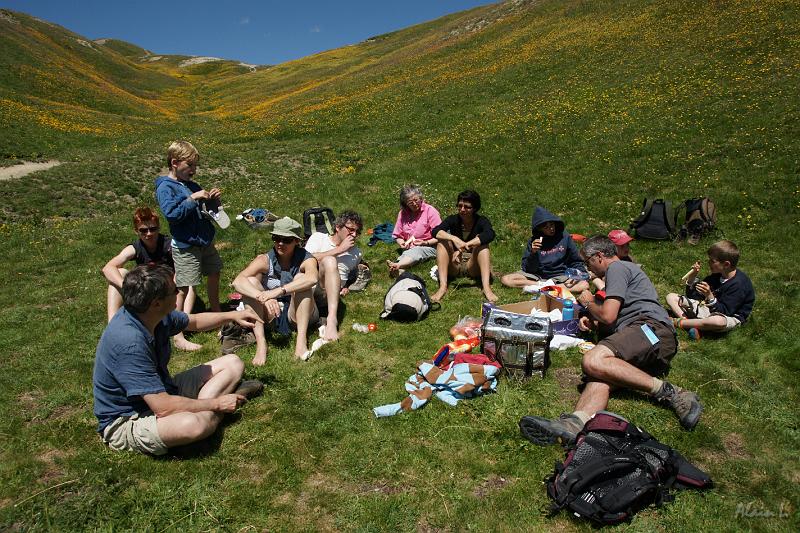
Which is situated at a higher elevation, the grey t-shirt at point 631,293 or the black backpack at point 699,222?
the grey t-shirt at point 631,293

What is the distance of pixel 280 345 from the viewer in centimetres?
676

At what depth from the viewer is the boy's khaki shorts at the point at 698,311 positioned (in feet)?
21.6

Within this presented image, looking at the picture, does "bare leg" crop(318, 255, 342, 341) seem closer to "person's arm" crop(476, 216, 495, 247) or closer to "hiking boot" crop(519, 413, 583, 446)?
"person's arm" crop(476, 216, 495, 247)

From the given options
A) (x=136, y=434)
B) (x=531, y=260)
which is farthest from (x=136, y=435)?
(x=531, y=260)

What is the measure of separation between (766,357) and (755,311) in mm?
1266

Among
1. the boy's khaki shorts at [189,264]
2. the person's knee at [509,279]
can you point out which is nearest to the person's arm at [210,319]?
the boy's khaki shorts at [189,264]

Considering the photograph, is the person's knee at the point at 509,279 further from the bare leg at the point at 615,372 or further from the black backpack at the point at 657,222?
the black backpack at the point at 657,222

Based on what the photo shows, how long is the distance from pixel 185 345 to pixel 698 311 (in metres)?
7.15

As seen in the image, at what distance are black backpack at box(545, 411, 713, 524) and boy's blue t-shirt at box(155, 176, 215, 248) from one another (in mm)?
5451

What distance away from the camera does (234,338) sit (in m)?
6.84

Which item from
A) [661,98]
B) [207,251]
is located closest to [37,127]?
[207,251]

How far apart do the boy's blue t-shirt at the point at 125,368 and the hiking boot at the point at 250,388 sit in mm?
1023

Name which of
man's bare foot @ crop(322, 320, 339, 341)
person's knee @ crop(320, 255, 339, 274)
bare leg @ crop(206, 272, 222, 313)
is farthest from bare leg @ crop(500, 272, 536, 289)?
bare leg @ crop(206, 272, 222, 313)

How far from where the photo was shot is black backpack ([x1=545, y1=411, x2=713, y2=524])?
3.72 meters
